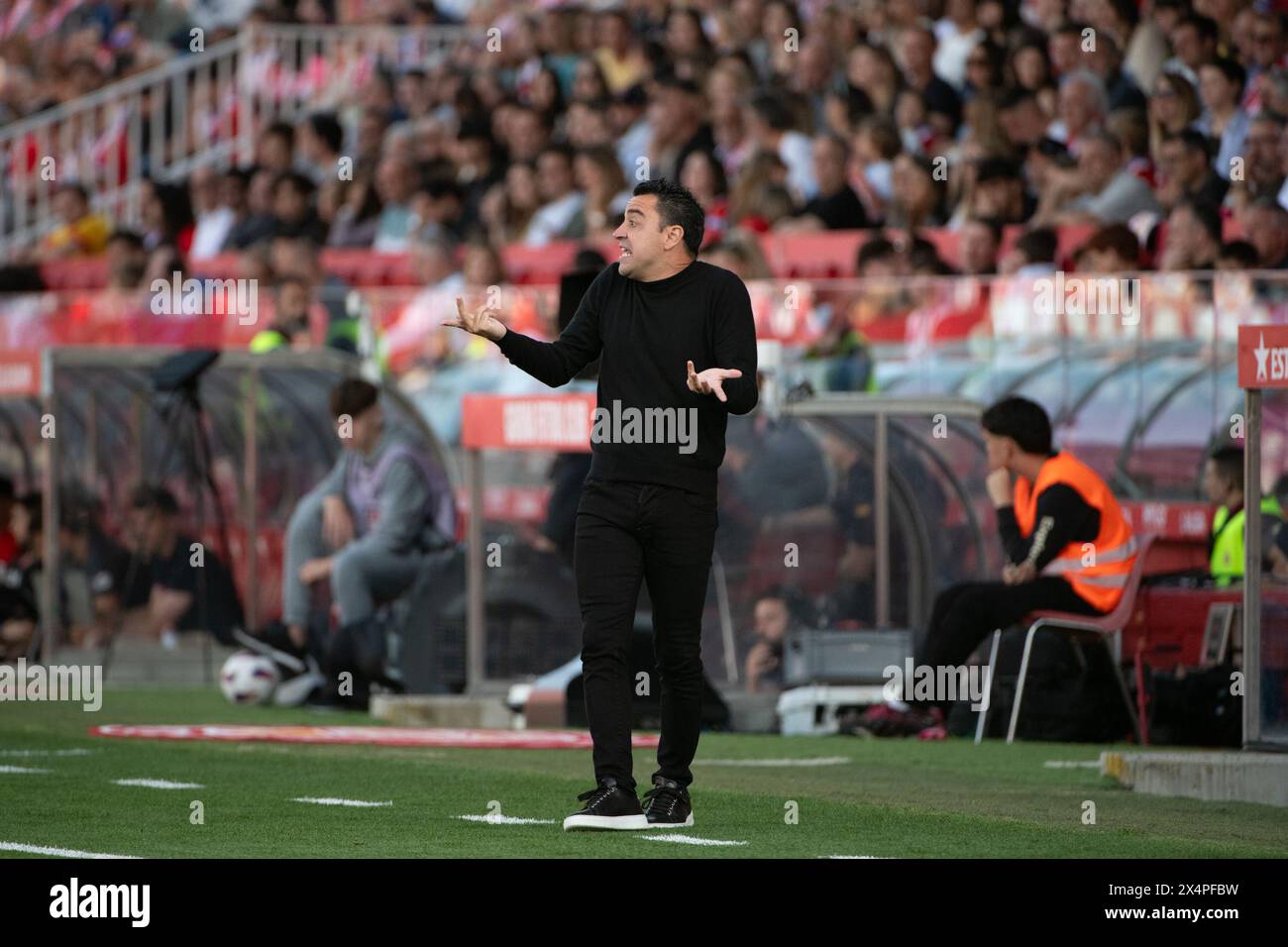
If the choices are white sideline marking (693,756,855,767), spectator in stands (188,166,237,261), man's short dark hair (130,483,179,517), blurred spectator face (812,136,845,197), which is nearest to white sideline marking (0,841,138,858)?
white sideline marking (693,756,855,767)

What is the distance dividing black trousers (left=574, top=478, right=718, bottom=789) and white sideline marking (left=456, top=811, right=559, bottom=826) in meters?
0.34

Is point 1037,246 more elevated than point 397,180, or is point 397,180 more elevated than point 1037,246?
point 397,180

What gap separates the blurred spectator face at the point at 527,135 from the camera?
20703 millimetres

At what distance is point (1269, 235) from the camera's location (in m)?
14.2

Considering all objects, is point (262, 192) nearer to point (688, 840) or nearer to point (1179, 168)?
point (1179, 168)

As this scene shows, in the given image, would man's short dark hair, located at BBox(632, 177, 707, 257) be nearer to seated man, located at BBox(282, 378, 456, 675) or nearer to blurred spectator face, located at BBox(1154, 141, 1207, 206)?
seated man, located at BBox(282, 378, 456, 675)

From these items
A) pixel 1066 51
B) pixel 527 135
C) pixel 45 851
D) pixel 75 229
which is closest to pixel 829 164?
pixel 1066 51

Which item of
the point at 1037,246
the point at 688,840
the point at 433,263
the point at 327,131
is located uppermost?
the point at 327,131

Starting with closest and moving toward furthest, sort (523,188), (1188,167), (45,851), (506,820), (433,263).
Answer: (45,851), (506,820), (1188,167), (433,263), (523,188)

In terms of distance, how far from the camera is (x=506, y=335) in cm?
843

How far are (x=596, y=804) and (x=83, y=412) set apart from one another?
910 centimetres

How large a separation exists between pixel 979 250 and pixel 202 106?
1139cm

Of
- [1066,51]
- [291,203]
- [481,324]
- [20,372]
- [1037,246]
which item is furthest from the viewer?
[291,203]

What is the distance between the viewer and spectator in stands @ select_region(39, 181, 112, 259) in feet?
77.8
